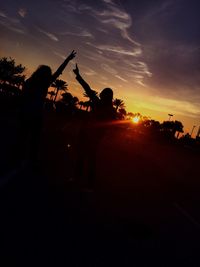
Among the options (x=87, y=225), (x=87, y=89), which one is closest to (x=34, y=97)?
(x=87, y=89)

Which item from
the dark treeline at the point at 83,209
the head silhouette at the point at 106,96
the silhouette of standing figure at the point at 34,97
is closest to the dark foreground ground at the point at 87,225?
the dark treeline at the point at 83,209

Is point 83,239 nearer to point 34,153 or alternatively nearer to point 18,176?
point 18,176

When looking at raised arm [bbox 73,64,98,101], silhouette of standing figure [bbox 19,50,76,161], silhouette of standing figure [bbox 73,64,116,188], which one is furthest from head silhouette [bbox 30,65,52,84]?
raised arm [bbox 73,64,98,101]

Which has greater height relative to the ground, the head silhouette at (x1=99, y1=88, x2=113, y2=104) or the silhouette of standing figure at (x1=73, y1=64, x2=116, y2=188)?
the head silhouette at (x1=99, y1=88, x2=113, y2=104)

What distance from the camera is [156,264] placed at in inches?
165

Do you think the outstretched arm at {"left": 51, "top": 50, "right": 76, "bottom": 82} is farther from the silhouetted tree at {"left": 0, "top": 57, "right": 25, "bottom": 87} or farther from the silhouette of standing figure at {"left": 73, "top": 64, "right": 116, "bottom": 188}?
the silhouetted tree at {"left": 0, "top": 57, "right": 25, "bottom": 87}

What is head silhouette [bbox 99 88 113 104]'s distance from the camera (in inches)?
254

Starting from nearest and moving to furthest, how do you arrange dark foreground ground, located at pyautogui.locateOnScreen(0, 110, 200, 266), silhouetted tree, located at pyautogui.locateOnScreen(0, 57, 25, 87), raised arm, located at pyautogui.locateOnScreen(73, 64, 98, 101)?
dark foreground ground, located at pyautogui.locateOnScreen(0, 110, 200, 266), raised arm, located at pyautogui.locateOnScreen(73, 64, 98, 101), silhouetted tree, located at pyautogui.locateOnScreen(0, 57, 25, 87)

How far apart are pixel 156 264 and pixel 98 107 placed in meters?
2.98

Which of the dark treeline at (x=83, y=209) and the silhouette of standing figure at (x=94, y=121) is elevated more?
the silhouette of standing figure at (x=94, y=121)

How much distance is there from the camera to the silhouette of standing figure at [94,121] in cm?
632

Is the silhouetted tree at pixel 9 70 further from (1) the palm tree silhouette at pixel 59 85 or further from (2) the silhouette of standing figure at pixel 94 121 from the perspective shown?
(2) the silhouette of standing figure at pixel 94 121

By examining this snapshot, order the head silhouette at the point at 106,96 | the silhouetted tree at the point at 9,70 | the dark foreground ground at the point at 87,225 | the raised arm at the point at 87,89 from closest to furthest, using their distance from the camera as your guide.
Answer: the dark foreground ground at the point at 87,225, the raised arm at the point at 87,89, the head silhouette at the point at 106,96, the silhouetted tree at the point at 9,70

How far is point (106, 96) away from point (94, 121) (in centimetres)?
50
